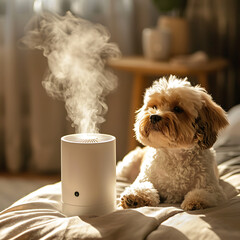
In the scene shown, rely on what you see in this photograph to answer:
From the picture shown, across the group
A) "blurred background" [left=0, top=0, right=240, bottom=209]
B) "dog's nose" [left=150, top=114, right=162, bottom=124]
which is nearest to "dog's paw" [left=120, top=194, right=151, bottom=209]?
"dog's nose" [left=150, top=114, right=162, bottom=124]

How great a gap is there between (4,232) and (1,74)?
7.96 ft

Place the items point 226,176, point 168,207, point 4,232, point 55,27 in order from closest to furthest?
point 4,232 < point 168,207 < point 226,176 < point 55,27

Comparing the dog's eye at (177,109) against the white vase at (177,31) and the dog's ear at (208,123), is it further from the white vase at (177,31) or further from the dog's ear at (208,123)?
the white vase at (177,31)

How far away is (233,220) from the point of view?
126 centimetres

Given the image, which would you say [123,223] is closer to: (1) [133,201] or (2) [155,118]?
(1) [133,201]

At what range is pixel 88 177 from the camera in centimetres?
134

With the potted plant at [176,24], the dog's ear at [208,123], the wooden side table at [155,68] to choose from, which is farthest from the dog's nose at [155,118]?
the potted plant at [176,24]

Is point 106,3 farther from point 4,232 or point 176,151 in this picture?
point 4,232

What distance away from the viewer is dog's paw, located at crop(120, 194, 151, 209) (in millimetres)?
1436

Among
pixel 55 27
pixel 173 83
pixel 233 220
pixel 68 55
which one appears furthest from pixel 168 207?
pixel 55 27

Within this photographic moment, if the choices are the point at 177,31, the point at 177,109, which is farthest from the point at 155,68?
the point at 177,109

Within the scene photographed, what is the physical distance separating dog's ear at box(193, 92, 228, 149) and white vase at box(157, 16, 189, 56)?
1.88 m

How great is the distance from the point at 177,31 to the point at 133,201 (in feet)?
7.02

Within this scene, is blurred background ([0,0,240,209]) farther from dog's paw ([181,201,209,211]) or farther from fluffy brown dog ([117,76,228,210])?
dog's paw ([181,201,209,211])
